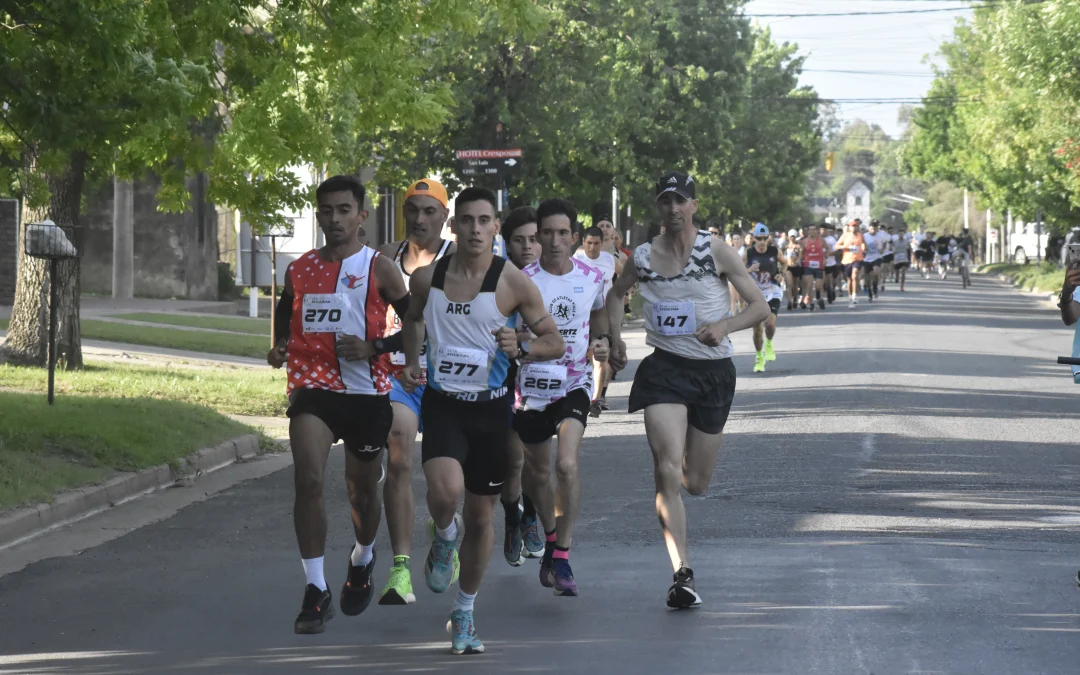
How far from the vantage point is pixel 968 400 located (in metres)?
17.8

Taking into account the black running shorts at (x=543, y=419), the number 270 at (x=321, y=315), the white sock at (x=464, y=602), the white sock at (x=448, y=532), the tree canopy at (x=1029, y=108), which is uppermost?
the tree canopy at (x=1029, y=108)

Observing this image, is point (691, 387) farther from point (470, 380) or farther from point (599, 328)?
point (470, 380)

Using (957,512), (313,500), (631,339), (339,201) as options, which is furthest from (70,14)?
(631,339)

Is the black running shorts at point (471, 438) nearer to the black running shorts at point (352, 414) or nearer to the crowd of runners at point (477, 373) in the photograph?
the crowd of runners at point (477, 373)

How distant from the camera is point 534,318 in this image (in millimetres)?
6965

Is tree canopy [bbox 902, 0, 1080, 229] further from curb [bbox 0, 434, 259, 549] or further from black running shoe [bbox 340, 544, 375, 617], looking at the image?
black running shoe [bbox 340, 544, 375, 617]

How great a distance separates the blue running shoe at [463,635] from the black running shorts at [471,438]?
0.48 metres

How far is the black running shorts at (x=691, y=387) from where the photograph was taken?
7.94 metres

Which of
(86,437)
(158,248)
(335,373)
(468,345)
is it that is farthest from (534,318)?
(158,248)

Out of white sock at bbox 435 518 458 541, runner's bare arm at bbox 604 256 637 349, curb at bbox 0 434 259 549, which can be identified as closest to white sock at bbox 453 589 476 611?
white sock at bbox 435 518 458 541

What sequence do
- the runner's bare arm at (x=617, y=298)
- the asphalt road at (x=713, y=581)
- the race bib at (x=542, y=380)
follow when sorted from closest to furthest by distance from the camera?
the asphalt road at (x=713, y=581)
the race bib at (x=542, y=380)
the runner's bare arm at (x=617, y=298)

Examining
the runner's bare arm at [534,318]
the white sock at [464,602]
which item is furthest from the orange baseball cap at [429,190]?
the white sock at [464,602]

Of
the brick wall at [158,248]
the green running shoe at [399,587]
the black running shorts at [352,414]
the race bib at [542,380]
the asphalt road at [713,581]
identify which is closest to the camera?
the asphalt road at [713,581]

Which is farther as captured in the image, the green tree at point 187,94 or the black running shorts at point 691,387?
the green tree at point 187,94
